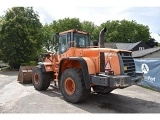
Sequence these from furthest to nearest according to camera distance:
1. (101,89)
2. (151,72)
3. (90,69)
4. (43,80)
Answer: (151,72) → (43,80) → (101,89) → (90,69)

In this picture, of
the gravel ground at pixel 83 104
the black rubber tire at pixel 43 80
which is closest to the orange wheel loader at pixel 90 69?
the gravel ground at pixel 83 104

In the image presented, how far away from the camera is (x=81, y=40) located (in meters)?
9.77

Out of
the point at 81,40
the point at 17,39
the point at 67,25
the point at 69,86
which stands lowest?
the point at 69,86

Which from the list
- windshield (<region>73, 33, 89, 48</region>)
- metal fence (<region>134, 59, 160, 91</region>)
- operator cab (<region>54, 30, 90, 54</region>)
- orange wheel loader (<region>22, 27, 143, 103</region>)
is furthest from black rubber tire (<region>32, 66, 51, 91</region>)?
metal fence (<region>134, 59, 160, 91</region>)

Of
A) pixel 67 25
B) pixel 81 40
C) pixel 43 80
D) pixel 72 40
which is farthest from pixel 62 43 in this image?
pixel 67 25

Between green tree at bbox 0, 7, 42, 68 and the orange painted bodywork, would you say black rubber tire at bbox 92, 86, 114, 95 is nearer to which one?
the orange painted bodywork

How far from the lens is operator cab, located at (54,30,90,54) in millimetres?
9453

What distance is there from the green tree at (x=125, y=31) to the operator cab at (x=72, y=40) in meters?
58.0

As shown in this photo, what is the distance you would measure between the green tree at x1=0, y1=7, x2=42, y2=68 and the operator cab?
2122 centimetres

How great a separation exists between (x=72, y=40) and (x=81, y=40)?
0.51 meters

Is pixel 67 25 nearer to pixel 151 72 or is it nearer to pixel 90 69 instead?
pixel 151 72

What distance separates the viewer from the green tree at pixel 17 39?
30.0 metres

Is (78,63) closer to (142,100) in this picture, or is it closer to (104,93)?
(104,93)

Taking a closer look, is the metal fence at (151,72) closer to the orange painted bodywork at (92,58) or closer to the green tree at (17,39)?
the orange painted bodywork at (92,58)
